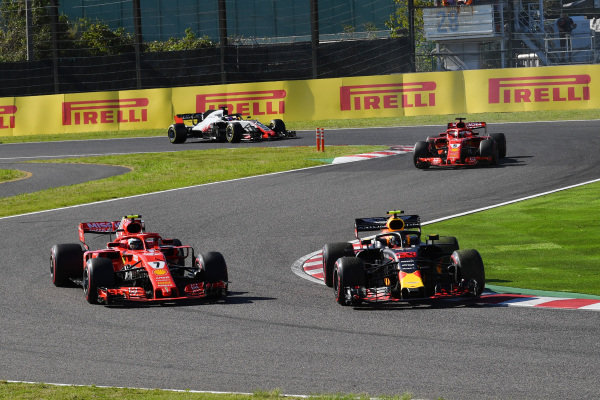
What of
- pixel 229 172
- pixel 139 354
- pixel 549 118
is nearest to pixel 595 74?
pixel 549 118

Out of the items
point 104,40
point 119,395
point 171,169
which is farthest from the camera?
point 104,40

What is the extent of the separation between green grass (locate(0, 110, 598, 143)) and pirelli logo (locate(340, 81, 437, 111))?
0.65 meters

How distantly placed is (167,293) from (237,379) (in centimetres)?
440

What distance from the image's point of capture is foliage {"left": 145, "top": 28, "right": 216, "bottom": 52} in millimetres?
69438

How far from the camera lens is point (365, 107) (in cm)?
4325

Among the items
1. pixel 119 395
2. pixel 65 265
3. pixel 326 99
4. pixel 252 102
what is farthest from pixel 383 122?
pixel 119 395

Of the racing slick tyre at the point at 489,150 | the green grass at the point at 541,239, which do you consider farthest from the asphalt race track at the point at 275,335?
the racing slick tyre at the point at 489,150

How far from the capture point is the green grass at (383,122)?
4038 cm

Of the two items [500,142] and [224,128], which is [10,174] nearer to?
[224,128]

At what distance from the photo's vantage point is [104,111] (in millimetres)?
46219

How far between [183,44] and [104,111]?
25.3 metres

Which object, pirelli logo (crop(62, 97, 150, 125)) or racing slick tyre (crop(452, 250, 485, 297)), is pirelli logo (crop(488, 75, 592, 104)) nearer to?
pirelli logo (crop(62, 97, 150, 125))

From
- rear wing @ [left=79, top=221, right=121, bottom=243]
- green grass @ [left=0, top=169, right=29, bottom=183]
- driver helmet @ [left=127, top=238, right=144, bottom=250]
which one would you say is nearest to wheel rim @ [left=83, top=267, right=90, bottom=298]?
driver helmet @ [left=127, top=238, right=144, bottom=250]

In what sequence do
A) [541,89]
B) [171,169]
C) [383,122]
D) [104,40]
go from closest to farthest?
1. [171,169]
2. [541,89]
3. [383,122]
4. [104,40]
